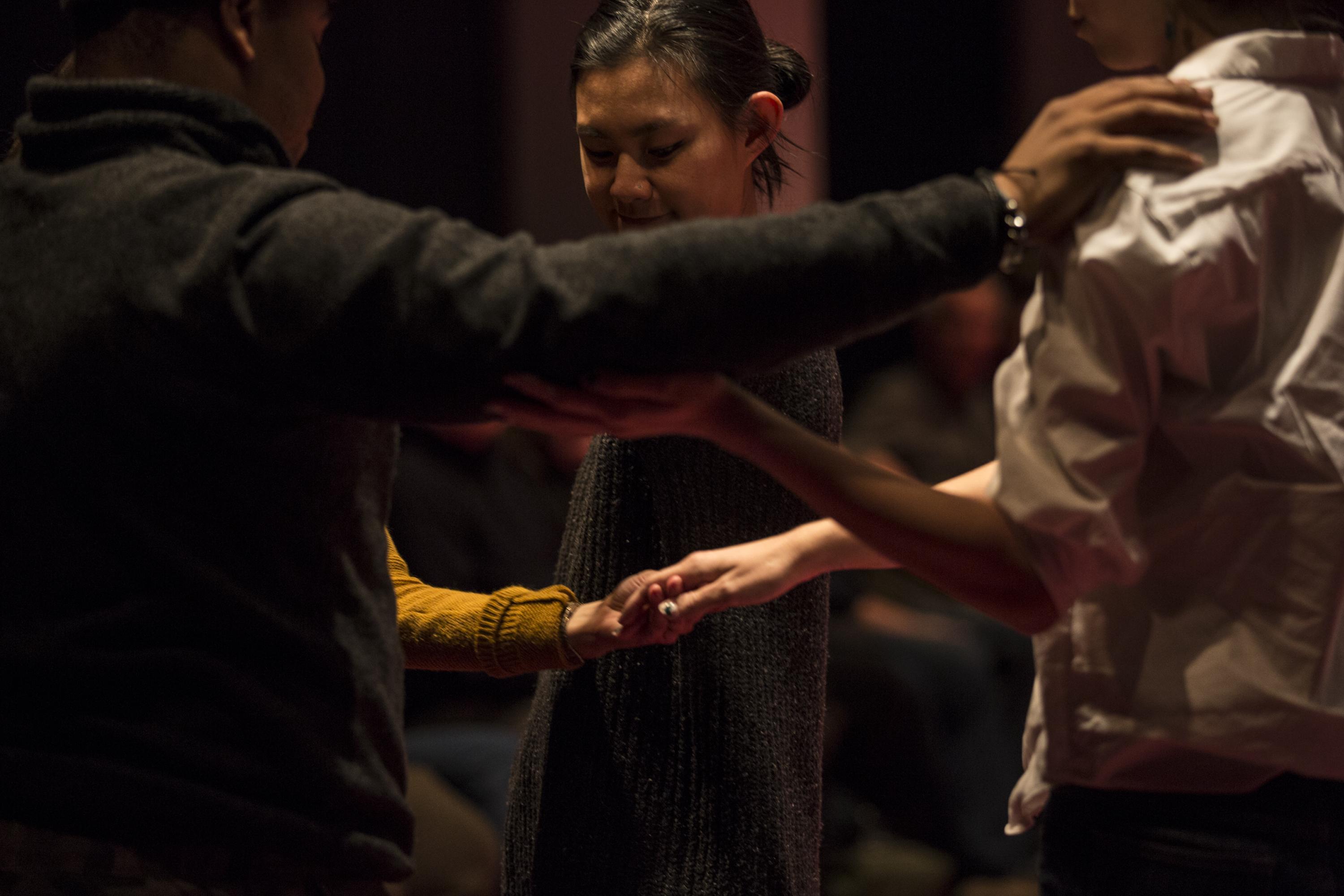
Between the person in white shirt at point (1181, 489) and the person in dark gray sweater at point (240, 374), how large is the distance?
62mm

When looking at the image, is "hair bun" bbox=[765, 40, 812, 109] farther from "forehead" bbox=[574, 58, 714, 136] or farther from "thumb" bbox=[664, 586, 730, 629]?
"thumb" bbox=[664, 586, 730, 629]

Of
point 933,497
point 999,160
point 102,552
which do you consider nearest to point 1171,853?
point 933,497

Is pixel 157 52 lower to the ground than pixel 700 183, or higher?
higher

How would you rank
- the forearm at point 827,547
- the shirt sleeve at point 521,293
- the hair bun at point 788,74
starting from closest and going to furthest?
the shirt sleeve at point 521,293 < the forearm at point 827,547 < the hair bun at point 788,74

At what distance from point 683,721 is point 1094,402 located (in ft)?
1.84

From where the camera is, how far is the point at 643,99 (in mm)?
1483

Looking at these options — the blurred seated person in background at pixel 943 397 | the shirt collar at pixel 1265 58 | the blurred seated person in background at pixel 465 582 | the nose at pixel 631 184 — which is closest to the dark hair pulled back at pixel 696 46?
the nose at pixel 631 184

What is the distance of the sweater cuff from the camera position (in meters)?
1.41

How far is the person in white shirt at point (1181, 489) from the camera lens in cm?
100

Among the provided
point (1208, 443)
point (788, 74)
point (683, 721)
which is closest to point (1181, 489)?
point (1208, 443)

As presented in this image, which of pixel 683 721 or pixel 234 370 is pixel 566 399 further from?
pixel 683 721

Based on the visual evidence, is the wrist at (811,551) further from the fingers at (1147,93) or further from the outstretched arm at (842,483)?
the fingers at (1147,93)

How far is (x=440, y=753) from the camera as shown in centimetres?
298

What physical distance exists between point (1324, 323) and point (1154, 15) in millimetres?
275
